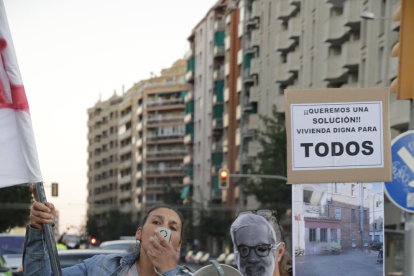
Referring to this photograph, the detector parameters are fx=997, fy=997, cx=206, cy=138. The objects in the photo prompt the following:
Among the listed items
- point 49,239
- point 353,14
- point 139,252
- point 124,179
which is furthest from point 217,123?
point 49,239

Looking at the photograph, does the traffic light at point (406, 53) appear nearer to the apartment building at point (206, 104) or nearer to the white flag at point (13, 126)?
the white flag at point (13, 126)

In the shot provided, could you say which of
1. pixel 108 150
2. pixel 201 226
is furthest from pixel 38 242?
pixel 108 150

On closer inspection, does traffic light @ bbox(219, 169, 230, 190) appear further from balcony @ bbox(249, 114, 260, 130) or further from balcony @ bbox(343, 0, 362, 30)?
balcony @ bbox(249, 114, 260, 130)

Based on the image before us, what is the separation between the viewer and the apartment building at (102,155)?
17725cm

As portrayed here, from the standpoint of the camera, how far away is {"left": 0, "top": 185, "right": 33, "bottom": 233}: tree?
75.3 m

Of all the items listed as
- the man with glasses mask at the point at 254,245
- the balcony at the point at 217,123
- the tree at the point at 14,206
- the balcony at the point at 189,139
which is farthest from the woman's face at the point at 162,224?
the balcony at the point at 189,139

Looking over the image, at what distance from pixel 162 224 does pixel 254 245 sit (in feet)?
2.71

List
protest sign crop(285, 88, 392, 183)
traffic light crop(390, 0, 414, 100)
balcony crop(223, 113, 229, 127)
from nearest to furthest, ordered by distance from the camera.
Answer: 1. protest sign crop(285, 88, 392, 183)
2. traffic light crop(390, 0, 414, 100)
3. balcony crop(223, 113, 229, 127)

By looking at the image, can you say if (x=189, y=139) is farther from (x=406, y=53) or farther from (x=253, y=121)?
(x=406, y=53)

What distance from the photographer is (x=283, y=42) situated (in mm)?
65500

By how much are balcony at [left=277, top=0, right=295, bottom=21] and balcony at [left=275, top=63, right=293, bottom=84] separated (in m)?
3.12

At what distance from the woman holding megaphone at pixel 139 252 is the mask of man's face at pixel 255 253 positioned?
2.05ft

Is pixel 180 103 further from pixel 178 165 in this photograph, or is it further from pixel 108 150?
pixel 108 150

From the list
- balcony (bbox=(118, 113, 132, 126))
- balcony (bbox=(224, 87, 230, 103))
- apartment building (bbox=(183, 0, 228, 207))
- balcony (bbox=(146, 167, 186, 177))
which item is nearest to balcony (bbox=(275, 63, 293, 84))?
balcony (bbox=(224, 87, 230, 103))
